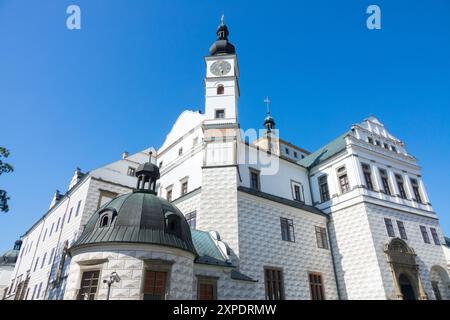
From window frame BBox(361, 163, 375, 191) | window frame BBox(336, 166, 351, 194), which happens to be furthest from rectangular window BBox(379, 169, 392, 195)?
window frame BBox(336, 166, 351, 194)

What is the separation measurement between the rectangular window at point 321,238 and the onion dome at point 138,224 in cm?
1212

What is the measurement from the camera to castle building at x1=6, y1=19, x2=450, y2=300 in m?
12.3

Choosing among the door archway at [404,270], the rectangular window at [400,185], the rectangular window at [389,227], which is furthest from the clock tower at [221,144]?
the rectangular window at [400,185]

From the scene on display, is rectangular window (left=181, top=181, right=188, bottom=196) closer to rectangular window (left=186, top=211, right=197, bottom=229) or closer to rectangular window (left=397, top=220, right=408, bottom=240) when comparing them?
rectangular window (left=186, top=211, right=197, bottom=229)

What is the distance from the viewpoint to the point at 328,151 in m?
26.9

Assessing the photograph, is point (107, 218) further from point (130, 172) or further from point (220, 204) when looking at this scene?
point (130, 172)

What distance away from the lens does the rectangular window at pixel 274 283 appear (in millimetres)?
17625

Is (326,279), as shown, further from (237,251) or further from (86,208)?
(86,208)

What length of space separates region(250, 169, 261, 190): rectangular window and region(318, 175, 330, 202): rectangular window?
643 centimetres

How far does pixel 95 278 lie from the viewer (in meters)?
11.7

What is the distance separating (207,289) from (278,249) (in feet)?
21.3
